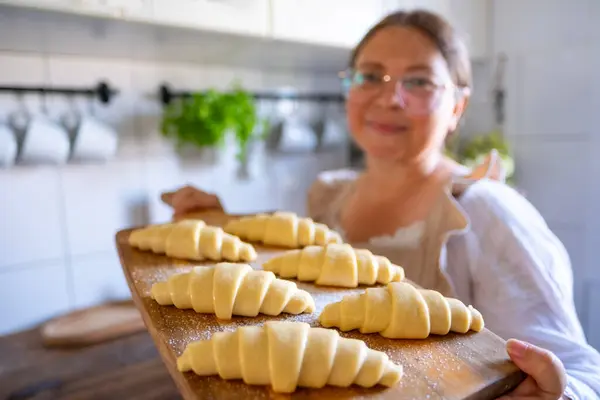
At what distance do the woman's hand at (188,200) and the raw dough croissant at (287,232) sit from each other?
0.71ft

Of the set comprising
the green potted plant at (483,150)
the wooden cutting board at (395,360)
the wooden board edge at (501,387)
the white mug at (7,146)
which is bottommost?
the wooden board edge at (501,387)

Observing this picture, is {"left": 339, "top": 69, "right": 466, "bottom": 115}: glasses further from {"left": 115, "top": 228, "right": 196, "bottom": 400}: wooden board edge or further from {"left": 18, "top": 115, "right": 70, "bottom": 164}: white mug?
{"left": 18, "top": 115, "right": 70, "bottom": 164}: white mug

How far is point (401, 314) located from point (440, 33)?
0.55 metres

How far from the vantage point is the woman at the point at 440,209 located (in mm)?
695

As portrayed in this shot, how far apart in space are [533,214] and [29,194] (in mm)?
1064

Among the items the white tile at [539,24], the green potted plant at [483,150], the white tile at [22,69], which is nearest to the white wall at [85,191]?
the white tile at [22,69]

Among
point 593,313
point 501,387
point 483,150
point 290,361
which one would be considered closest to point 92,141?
point 290,361

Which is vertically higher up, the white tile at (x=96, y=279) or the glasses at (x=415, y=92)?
the glasses at (x=415, y=92)

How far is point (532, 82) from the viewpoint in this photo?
1584mm

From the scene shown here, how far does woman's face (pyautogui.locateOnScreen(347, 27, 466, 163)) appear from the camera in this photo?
→ 32.5 inches

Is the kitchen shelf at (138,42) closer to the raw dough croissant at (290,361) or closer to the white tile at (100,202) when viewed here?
the white tile at (100,202)

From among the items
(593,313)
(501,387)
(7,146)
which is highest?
(7,146)

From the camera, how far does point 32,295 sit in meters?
1.11

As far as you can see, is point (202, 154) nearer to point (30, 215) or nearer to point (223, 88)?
point (223, 88)
